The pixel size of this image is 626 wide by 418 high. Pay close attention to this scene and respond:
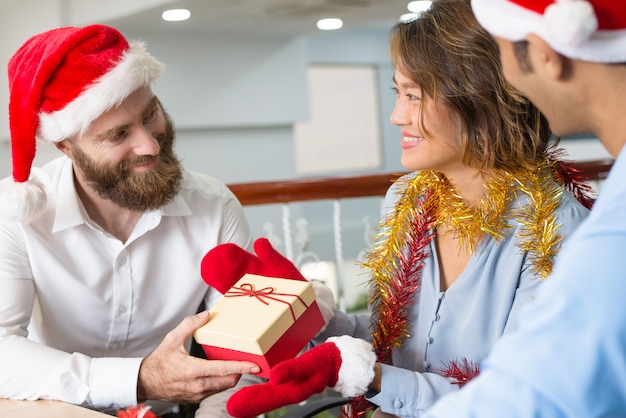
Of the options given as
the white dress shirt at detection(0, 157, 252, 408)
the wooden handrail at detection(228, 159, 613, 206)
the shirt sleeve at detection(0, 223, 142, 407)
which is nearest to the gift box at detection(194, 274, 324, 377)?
the shirt sleeve at detection(0, 223, 142, 407)

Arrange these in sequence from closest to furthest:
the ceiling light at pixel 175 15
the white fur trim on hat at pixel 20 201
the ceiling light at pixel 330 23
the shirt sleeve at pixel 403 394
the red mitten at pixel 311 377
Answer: the red mitten at pixel 311 377 → the shirt sleeve at pixel 403 394 → the white fur trim on hat at pixel 20 201 → the ceiling light at pixel 175 15 → the ceiling light at pixel 330 23

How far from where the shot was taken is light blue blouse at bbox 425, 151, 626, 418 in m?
0.57

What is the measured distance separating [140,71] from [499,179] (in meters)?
0.81

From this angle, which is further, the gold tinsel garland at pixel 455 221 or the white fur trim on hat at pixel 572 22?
the gold tinsel garland at pixel 455 221

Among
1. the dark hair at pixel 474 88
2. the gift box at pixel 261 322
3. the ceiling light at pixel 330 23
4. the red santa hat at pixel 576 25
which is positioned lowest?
the ceiling light at pixel 330 23

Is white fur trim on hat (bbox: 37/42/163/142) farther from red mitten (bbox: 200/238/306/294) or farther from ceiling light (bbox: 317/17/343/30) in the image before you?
ceiling light (bbox: 317/17/343/30)

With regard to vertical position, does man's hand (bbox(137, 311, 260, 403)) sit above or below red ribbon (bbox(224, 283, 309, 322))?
below

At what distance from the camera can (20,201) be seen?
4.82 feet

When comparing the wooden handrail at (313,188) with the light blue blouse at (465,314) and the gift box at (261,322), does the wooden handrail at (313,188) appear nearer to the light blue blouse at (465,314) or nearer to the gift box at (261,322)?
the light blue blouse at (465,314)

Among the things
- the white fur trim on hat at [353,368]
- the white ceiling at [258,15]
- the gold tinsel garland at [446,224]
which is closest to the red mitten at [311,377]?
the white fur trim on hat at [353,368]

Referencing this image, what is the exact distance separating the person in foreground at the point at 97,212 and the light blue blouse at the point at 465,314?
403mm

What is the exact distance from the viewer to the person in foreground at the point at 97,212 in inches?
58.4

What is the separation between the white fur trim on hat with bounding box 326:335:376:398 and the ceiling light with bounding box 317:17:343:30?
614 centimetres

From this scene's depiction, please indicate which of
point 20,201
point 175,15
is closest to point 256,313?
point 20,201
